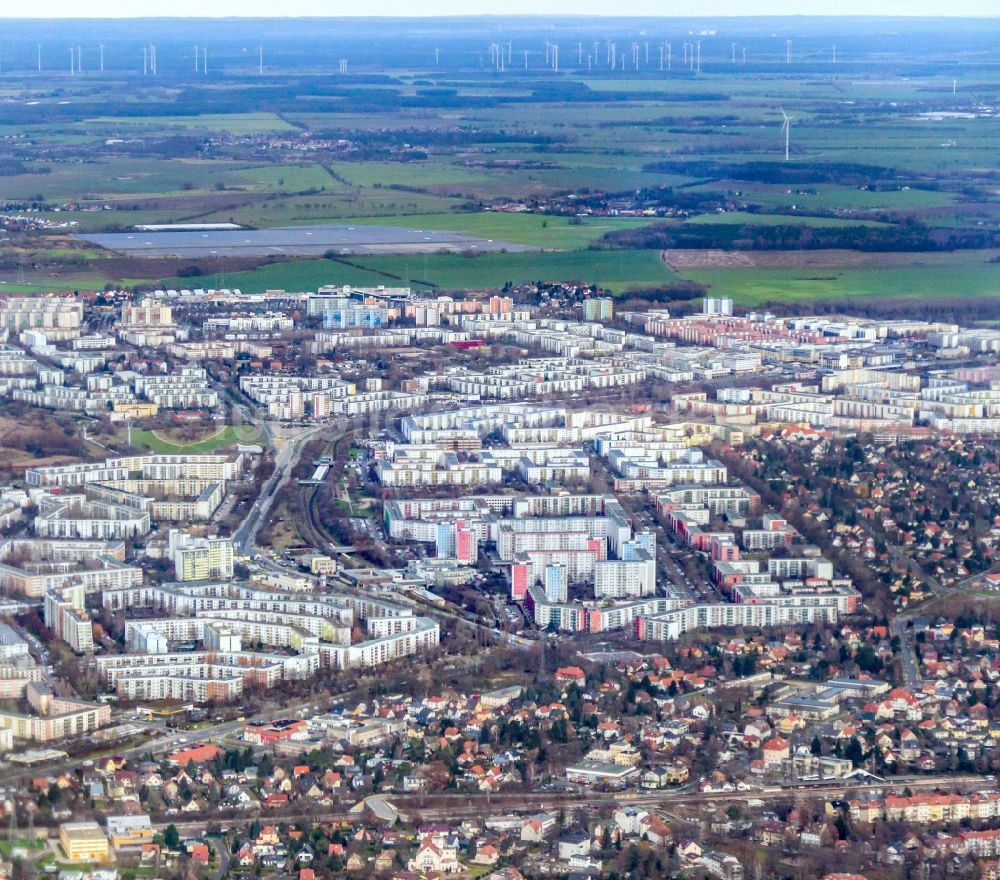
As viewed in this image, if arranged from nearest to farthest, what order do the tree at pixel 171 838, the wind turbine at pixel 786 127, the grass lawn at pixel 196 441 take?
1. the tree at pixel 171 838
2. the grass lawn at pixel 196 441
3. the wind turbine at pixel 786 127

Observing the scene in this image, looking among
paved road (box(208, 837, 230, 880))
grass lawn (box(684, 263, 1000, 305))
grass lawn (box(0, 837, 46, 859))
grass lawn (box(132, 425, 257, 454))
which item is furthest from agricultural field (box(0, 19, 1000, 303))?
grass lawn (box(0, 837, 46, 859))

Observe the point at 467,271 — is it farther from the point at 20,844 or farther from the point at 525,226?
the point at 20,844

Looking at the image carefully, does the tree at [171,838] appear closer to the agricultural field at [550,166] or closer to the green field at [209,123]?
the agricultural field at [550,166]

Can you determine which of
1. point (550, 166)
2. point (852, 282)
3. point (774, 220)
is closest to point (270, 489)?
point (852, 282)

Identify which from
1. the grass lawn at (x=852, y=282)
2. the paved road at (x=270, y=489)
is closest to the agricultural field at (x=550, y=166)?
the grass lawn at (x=852, y=282)

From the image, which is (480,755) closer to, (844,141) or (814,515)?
(814,515)

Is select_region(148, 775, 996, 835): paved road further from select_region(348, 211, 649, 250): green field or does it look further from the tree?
select_region(348, 211, 649, 250): green field
